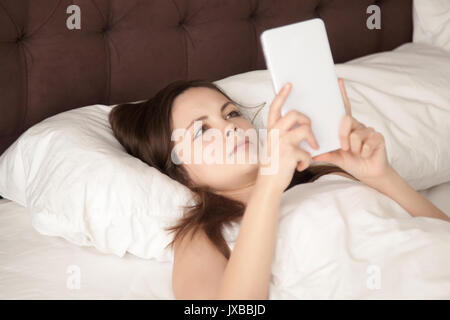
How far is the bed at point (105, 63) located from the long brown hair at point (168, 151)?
5.4 inches

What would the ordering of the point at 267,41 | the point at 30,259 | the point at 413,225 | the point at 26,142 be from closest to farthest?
the point at 267,41 → the point at 413,225 → the point at 30,259 → the point at 26,142

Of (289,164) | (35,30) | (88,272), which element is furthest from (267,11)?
(88,272)

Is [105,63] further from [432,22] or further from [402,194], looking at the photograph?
[432,22]

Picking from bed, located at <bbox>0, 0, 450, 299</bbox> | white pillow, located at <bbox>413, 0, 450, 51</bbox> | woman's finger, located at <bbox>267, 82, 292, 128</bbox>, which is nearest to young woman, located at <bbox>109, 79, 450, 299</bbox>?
woman's finger, located at <bbox>267, 82, 292, 128</bbox>

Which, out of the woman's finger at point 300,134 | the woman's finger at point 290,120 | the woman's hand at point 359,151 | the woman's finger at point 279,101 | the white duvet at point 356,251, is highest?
the woman's finger at point 279,101

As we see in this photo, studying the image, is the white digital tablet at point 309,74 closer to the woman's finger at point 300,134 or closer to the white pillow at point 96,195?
the woman's finger at point 300,134

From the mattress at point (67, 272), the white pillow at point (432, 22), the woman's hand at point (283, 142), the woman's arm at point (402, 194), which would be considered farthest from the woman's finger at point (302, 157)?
the white pillow at point (432, 22)

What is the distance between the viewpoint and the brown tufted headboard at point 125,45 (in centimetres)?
120

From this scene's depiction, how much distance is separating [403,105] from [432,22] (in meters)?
0.49

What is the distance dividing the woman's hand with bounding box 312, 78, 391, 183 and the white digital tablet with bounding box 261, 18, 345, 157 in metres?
0.02

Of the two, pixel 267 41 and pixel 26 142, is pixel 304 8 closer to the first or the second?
pixel 267 41

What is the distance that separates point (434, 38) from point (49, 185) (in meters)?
1.31

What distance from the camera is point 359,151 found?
0.92m

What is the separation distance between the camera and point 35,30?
121cm
